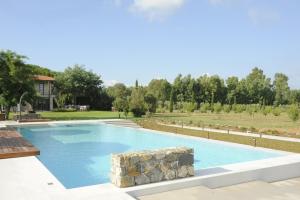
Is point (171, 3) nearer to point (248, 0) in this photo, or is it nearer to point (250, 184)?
point (248, 0)

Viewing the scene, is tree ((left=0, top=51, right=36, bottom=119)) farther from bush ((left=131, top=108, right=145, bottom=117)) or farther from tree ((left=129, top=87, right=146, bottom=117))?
bush ((left=131, top=108, right=145, bottom=117))

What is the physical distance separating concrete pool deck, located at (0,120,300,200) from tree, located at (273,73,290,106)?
49.1 meters

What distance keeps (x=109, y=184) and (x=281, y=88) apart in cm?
5883

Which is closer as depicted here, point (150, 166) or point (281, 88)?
point (150, 166)

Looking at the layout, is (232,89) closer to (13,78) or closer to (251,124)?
(251,124)

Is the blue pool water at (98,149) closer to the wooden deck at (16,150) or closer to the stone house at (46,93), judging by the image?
the wooden deck at (16,150)

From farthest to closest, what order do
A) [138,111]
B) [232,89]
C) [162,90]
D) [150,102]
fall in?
[232,89]
[162,90]
[150,102]
[138,111]

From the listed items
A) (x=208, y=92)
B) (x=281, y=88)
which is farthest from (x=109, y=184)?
(x=281, y=88)

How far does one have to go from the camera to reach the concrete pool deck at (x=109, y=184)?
20.2 feet

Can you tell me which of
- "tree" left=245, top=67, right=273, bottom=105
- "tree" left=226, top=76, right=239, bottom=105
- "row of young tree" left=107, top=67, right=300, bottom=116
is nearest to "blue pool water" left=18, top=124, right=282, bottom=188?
"row of young tree" left=107, top=67, right=300, bottom=116

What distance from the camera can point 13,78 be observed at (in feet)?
83.1

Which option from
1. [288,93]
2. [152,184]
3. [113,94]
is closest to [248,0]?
[152,184]

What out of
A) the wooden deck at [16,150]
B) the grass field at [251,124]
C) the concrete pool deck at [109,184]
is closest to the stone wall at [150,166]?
the concrete pool deck at [109,184]

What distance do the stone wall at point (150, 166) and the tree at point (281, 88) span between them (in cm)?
5112
